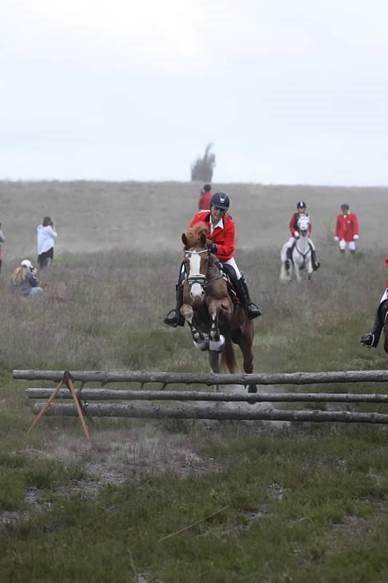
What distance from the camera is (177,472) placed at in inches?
381

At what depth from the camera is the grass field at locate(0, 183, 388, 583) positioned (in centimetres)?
731

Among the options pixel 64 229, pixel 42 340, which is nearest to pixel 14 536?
pixel 42 340

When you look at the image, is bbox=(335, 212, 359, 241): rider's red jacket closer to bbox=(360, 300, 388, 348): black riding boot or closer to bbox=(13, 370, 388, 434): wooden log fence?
bbox=(360, 300, 388, 348): black riding boot

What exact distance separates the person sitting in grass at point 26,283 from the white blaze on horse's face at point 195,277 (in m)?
9.68

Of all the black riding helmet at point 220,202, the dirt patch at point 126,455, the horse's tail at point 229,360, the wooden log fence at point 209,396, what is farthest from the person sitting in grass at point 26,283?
the dirt patch at point 126,455

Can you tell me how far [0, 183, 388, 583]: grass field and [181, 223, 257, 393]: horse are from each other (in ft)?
4.09

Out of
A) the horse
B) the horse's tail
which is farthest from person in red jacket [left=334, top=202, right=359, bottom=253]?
the horse

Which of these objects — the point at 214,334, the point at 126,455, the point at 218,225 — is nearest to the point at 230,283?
the point at 218,225

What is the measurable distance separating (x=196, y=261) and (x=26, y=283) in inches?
413

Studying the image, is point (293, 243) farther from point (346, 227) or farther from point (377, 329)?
point (377, 329)

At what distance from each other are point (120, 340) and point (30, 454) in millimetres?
6240

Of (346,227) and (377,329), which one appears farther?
(346,227)

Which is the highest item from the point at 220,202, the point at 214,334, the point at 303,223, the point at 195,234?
the point at 220,202

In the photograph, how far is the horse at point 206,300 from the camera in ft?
38.8
